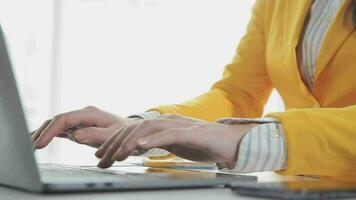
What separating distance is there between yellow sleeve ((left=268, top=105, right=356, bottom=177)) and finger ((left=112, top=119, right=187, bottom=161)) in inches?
5.7

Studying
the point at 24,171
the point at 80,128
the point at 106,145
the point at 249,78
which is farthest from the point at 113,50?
the point at 24,171

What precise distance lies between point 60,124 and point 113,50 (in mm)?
2007

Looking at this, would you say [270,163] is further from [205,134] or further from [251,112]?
[251,112]

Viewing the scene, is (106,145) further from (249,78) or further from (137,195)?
(249,78)

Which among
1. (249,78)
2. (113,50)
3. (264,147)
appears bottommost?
(113,50)

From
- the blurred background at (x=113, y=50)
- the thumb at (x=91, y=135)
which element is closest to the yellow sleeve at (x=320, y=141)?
the thumb at (x=91, y=135)

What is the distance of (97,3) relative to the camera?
9.50ft

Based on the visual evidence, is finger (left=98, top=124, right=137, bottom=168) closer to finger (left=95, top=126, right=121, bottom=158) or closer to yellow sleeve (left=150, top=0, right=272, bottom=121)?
finger (left=95, top=126, right=121, bottom=158)

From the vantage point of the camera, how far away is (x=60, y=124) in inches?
36.9

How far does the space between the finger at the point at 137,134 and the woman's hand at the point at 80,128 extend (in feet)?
0.70

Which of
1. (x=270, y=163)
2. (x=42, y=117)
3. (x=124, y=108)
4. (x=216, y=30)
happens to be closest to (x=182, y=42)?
(x=216, y=30)

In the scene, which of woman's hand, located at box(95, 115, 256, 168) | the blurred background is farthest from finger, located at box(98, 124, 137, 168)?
the blurred background

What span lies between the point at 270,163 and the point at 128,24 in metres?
2.24

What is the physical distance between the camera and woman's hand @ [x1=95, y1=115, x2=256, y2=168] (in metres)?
0.72
